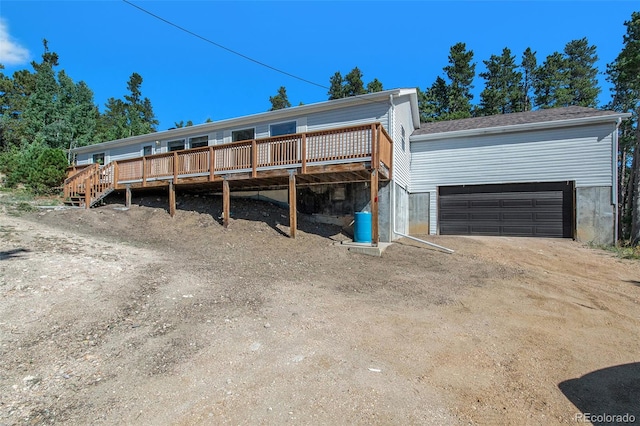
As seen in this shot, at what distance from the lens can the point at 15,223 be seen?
9148mm

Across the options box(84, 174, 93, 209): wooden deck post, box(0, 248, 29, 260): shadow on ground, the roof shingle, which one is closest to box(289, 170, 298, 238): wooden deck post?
box(0, 248, 29, 260): shadow on ground

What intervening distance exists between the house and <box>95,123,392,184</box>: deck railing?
0.12ft

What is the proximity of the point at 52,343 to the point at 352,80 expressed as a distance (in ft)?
115

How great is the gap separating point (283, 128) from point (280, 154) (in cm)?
289

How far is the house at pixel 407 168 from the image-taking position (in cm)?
1020

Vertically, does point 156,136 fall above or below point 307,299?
above

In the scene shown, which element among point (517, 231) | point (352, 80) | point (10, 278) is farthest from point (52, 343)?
point (352, 80)

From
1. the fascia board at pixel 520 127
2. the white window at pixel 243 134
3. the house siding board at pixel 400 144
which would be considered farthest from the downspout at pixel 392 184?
the white window at pixel 243 134

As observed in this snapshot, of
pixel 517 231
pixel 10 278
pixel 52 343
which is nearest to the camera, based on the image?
pixel 52 343

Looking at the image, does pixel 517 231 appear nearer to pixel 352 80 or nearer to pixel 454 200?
pixel 454 200

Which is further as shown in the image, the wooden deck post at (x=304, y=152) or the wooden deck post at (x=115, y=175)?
the wooden deck post at (x=115, y=175)

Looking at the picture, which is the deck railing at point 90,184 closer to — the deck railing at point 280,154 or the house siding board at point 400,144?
the deck railing at point 280,154

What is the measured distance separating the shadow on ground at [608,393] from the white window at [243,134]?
1274 cm

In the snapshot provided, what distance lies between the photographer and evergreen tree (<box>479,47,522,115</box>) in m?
30.2
